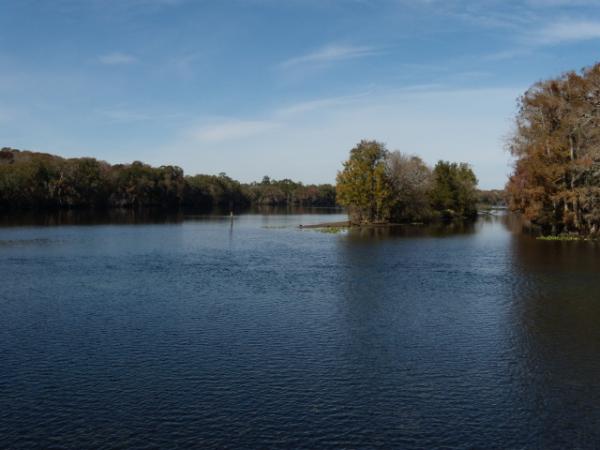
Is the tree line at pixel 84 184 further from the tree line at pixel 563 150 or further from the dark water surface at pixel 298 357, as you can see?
the tree line at pixel 563 150

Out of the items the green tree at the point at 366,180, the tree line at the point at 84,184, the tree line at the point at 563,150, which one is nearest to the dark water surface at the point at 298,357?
the tree line at the point at 563,150

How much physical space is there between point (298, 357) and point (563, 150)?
51952mm

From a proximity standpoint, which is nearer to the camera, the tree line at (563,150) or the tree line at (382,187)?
the tree line at (563,150)

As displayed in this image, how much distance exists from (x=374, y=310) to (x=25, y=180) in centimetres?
12029

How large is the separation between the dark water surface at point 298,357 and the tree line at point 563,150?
22424 mm

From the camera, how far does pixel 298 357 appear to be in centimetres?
1936

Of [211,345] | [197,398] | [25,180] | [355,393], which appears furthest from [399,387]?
[25,180]

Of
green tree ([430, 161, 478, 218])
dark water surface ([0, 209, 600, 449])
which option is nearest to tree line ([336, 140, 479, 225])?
green tree ([430, 161, 478, 218])

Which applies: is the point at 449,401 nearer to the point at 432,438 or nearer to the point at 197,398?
the point at 432,438

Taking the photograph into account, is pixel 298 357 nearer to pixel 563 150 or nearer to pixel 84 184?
pixel 563 150

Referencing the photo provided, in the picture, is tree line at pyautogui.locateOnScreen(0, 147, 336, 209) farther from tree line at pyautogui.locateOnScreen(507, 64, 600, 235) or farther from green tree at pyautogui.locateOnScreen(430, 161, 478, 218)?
tree line at pyautogui.locateOnScreen(507, 64, 600, 235)

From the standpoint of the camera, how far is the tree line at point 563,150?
183 ft

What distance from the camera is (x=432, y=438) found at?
13383 millimetres

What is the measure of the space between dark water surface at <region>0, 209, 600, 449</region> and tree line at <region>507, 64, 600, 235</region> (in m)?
22.4
